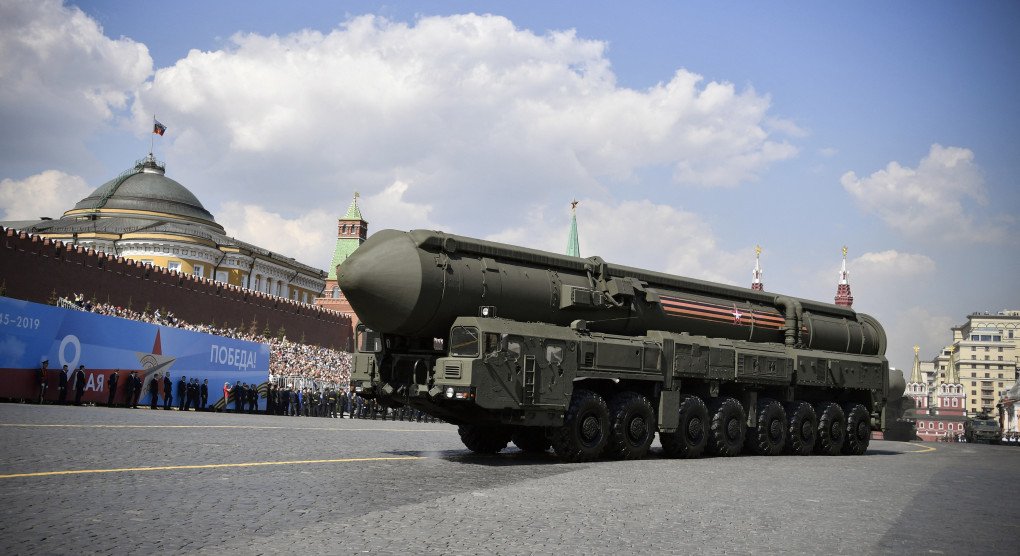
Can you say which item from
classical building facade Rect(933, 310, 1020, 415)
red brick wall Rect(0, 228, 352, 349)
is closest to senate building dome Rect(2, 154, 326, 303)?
red brick wall Rect(0, 228, 352, 349)

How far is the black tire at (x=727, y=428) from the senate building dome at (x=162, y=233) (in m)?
67.9

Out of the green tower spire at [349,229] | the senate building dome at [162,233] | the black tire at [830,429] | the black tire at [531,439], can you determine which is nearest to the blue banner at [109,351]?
the black tire at [531,439]

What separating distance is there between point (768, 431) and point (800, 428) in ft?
5.13

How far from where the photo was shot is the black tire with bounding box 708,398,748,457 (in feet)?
58.0

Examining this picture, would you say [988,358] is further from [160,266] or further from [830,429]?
[830,429]

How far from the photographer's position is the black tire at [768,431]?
18.7 metres

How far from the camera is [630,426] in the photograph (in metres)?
15.8

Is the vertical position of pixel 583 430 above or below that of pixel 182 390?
above

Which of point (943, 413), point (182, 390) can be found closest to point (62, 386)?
point (182, 390)

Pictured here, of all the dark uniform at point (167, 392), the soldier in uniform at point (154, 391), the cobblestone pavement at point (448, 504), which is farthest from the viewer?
the dark uniform at point (167, 392)

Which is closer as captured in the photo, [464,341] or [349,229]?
[464,341]

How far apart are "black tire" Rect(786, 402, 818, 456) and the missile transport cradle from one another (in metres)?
0.03

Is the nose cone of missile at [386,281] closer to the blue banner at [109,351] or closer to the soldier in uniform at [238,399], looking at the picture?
the blue banner at [109,351]

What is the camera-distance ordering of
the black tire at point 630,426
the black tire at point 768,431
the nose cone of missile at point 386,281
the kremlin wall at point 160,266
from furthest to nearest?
the kremlin wall at point 160,266
the black tire at point 768,431
the black tire at point 630,426
the nose cone of missile at point 386,281
